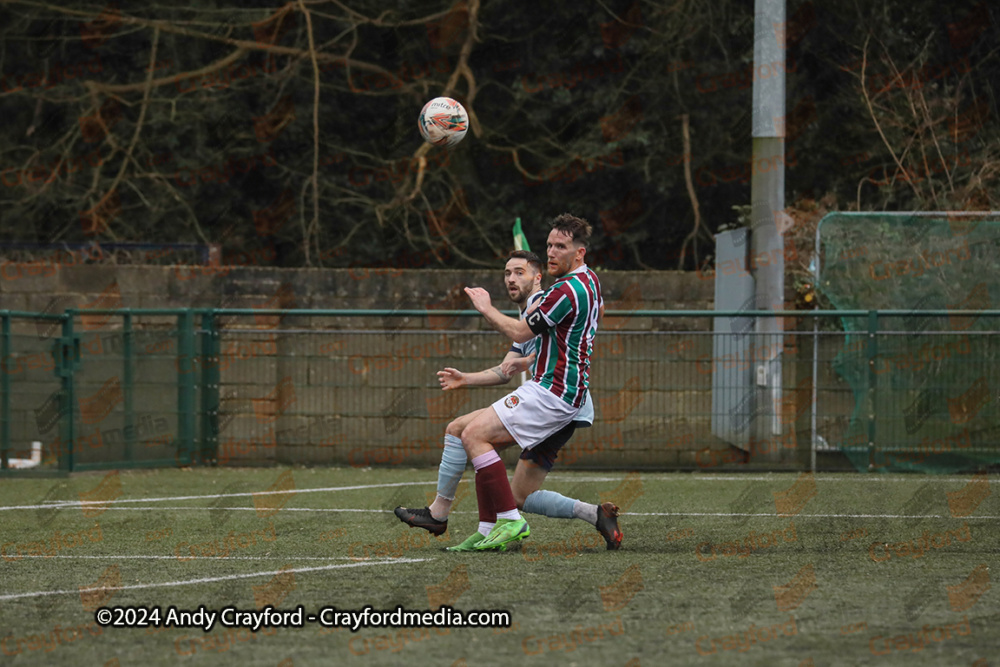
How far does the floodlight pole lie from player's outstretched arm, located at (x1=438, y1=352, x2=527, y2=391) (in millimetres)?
6050

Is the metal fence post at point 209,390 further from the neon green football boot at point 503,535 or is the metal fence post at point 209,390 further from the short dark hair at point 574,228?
the short dark hair at point 574,228

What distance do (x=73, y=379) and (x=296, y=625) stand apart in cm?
836

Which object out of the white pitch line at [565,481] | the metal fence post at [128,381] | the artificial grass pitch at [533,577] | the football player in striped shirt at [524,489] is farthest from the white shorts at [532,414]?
the metal fence post at [128,381]

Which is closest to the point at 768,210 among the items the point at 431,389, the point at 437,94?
the point at 431,389

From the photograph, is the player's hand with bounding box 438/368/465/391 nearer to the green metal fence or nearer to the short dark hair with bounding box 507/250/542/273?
the short dark hair with bounding box 507/250/542/273

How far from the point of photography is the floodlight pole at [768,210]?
45.3 feet

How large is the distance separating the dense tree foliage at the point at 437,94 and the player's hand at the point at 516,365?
1135cm

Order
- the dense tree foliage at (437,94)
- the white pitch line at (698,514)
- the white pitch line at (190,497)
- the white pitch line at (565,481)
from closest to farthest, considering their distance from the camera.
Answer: the white pitch line at (698,514) → the white pitch line at (190,497) → the white pitch line at (565,481) → the dense tree foliage at (437,94)

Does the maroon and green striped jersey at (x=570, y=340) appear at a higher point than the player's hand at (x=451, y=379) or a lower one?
higher

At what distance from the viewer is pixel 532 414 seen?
766 centimetres

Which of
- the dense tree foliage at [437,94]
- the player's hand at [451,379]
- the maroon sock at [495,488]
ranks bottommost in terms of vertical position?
the maroon sock at [495,488]

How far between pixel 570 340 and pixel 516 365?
0.59 m

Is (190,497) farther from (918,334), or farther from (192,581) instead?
(918,334)

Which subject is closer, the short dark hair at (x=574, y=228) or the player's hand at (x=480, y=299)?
the player's hand at (x=480, y=299)
